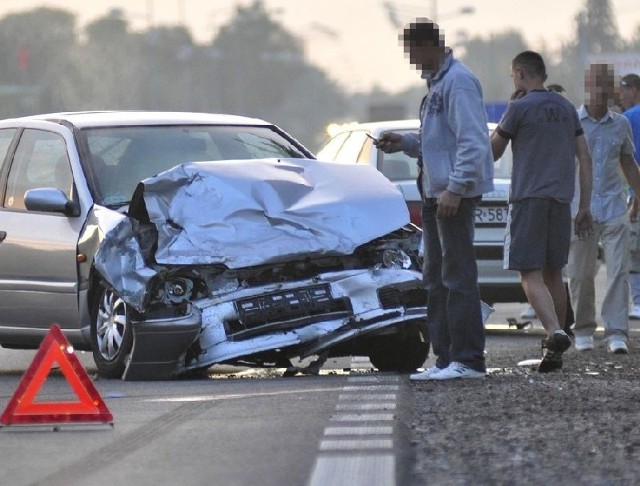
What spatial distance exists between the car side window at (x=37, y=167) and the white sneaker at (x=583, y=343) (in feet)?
11.4

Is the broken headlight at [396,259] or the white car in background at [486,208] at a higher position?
the broken headlight at [396,259]

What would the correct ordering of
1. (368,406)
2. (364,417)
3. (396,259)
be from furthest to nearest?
(396,259), (368,406), (364,417)

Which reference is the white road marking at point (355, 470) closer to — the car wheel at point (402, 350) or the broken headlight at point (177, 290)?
the broken headlight at point (177, 290)

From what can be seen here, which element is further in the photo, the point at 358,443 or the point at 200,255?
the point at 200,255

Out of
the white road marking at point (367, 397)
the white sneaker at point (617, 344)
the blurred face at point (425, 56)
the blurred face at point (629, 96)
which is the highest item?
the blurred face at point (425, 56)

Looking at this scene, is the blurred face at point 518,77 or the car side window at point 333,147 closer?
the blurred face at point 518,77

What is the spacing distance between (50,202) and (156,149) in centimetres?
76

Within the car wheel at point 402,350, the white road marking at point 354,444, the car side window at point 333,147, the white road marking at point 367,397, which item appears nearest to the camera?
the white road marking at point 354,444

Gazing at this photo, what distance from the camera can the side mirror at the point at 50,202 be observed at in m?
10.2

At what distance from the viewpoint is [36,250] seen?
10.5m

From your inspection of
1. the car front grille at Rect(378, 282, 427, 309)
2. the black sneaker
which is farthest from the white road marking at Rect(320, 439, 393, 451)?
the car front grille at Rect(378, 282, 427, 309)

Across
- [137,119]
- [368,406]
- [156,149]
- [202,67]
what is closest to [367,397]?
[368,406]

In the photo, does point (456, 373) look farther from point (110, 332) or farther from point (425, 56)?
point (110, 332)

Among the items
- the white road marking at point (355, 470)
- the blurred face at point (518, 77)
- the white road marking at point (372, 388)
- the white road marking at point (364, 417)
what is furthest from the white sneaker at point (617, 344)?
the white road marking at point (355, 470)
